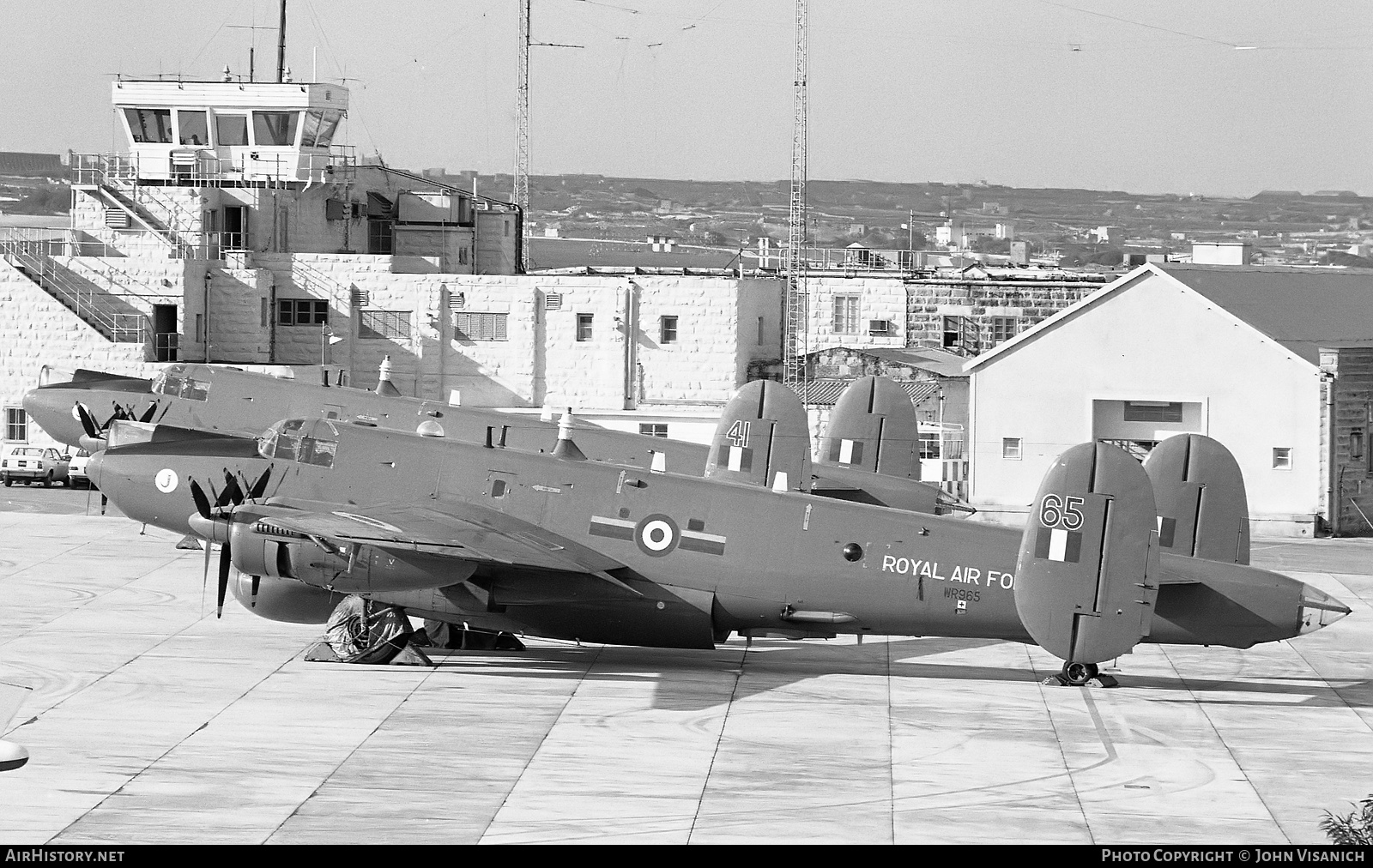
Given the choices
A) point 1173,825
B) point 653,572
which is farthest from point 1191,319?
point 1173,825

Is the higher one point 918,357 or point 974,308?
point 974,308

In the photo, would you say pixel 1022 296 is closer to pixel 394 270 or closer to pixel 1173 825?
pixel 394 270

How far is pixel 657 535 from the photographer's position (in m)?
25.2

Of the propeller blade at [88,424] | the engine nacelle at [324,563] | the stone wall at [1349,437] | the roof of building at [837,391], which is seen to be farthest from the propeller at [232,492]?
the stone wall at [1349,437]

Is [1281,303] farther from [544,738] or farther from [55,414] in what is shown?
[544,738]

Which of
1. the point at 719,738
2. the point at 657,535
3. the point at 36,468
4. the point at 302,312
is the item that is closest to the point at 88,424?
the point at 36,468

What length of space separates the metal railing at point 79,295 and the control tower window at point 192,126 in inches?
271

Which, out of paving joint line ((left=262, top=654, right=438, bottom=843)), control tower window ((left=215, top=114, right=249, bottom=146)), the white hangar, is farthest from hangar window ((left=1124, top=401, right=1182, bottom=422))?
control tower window ((left=215, top=114, right=249, bottom=146))

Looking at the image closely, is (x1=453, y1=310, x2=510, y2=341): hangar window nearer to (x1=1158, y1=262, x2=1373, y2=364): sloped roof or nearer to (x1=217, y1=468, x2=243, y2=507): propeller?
(x1=1158, y1=262, x2=1373, y2=364): sloped roof

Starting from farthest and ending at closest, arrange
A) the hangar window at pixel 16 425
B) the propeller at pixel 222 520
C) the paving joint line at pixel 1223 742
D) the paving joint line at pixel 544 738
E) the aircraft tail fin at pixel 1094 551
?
the hangar window at pixel 16 425
the propeller at pixel 222 520
the aircraft tail fin at pixel 1094 551
the paving joint line at pixel 1223 742
the paving joint line at pixel 544 738

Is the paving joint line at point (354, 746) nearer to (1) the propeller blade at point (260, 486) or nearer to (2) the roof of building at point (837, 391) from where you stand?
(1) the propeller blade at point (260, 486)

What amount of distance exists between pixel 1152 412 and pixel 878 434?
15029 millimetres

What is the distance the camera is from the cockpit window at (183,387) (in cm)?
3759

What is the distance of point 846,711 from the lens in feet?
76.9
